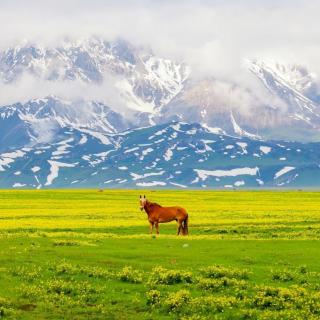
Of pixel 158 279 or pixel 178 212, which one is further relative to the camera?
pixel 178 212

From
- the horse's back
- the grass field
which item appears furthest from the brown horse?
the grass field

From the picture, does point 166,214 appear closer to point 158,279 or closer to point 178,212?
point 178,212

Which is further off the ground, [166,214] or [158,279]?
[166,214]

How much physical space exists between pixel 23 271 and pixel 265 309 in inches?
491

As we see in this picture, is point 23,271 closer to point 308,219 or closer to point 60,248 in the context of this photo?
point 60,248

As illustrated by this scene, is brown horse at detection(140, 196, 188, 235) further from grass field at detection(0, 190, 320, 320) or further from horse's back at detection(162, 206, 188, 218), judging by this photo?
grass field at detection(0, 190, 320, 320)

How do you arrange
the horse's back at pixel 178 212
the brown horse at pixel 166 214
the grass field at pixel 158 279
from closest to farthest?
the grass field at pixel 158 279
the horse's back at pixel 178 212
the brown horse at pixel 166 214

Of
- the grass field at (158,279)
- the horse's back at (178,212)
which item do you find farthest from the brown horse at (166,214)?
the grass field at (158,279)

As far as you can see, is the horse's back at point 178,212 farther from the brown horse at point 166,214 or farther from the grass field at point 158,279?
the grass field at point 158,279

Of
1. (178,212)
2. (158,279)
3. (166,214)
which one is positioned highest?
(178,212)

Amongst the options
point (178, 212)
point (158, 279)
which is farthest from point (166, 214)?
point (158, 279)

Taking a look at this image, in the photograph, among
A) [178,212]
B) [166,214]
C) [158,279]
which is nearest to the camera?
[158,279]

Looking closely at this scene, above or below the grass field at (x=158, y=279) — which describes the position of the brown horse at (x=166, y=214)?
above

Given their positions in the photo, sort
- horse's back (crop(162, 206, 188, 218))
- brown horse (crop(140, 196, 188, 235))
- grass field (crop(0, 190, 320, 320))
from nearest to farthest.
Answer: grass field (crop(0, 190, 320, 320)), horse's back (crop(162, 206, 188, 218)), brown horse (crop(140, 196, 188, 235))
